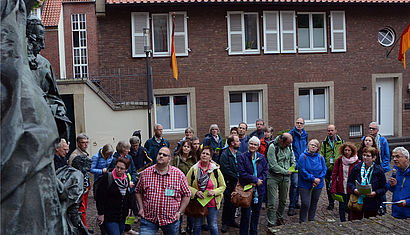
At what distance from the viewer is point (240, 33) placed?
54.5 ft

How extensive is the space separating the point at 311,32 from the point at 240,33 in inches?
111

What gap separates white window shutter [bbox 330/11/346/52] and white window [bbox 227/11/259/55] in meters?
2.88

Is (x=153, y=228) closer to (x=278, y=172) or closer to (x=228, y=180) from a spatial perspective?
(x=228, y=180)

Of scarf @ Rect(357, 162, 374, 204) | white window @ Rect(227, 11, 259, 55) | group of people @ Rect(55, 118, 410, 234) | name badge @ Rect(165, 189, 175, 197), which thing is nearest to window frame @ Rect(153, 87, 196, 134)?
white window @ Rect(227, 11, 259, 55)

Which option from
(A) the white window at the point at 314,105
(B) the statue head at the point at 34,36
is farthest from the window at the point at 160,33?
(B) the statue head at the point at 34,36

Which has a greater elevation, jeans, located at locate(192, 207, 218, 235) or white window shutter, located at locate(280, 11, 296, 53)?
white window shutter, located at locate(280, 11, 296, 53)

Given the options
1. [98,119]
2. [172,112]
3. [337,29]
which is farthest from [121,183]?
[337,29]

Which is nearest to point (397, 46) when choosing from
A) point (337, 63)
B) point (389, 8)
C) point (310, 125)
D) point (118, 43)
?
point (389, 8)

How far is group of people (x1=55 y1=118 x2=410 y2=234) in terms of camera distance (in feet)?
19.3

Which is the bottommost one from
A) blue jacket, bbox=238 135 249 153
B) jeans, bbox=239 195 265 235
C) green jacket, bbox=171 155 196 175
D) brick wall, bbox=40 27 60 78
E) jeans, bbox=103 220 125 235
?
jeans, bbox=239 195 265 235

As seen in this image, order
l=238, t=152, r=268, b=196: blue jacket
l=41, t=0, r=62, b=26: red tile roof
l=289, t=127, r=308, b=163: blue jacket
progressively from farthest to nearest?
l=41, t=0, r=62, b=26: red tile roof → l=289, t=127, r=308, b=163: blue jacket → l=238, t=152, r=268, b=196: blue jacket

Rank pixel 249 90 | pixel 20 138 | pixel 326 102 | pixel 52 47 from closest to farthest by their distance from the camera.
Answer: pixel 20 138, pixel 249 90, pixel 326 102, pixel 52 47

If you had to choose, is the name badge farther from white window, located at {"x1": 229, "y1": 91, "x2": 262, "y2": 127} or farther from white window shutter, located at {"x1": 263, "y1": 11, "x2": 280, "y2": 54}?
white window shutter, located at {"x1": 263, "y1": 11, "x2": 280, "y2": 54}

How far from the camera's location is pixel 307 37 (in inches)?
689
